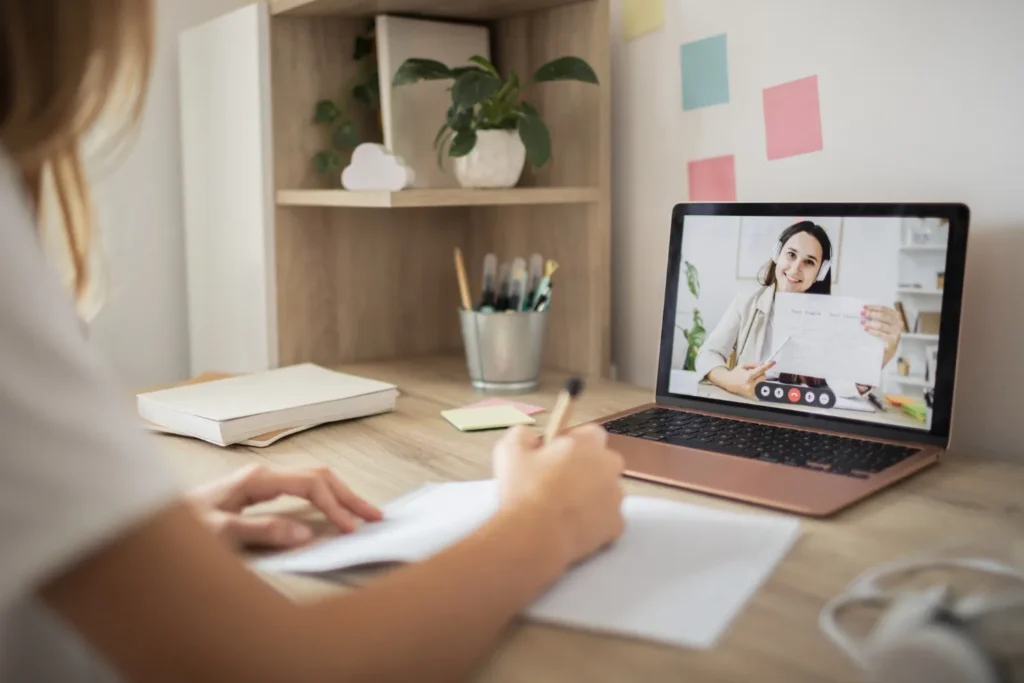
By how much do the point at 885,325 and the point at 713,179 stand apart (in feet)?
1.16

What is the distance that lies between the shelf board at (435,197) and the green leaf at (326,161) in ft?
0.18

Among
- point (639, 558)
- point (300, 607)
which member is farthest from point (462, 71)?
point (300, 607)

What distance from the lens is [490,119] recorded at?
4.09ft

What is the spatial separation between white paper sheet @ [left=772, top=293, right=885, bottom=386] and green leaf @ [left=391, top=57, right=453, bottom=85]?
55 cm

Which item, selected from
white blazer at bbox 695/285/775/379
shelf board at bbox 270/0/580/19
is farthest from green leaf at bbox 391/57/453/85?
white blazer at bbox 695/285/775/379

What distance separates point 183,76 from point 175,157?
0.15 metres

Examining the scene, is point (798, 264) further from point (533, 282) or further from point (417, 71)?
point (417, 71)

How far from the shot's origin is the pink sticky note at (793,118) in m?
1.06

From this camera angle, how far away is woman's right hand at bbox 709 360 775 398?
3.31 ft

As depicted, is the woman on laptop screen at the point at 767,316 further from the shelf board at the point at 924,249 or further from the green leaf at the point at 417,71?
the green leaf at the point at 417,71

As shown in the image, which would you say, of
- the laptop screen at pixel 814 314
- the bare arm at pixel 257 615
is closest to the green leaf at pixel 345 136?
the laptop screen at pixel 814 314

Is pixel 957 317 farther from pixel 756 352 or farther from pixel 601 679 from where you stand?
pixel 601 679

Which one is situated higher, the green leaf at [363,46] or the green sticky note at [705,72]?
the green leaf at [363,46]

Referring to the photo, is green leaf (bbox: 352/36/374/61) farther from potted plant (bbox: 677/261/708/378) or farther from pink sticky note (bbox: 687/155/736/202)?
potted plant (bbox: 677/261/708/378)
